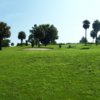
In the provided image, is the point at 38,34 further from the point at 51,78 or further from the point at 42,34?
the point at 51,78

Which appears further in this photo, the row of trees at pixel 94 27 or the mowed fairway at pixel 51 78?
the row of trees at pixel 94 27

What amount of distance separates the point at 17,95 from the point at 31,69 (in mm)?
6948

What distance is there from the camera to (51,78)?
908 inches

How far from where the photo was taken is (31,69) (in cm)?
2638

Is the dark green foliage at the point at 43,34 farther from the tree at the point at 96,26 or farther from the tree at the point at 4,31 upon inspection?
the tree at the point at 4,31

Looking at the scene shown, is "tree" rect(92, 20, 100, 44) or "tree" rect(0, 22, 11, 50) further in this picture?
"tree" rect(92, 20, 100, 44)

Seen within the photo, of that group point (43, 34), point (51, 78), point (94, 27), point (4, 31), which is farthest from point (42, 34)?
point (51, 78)

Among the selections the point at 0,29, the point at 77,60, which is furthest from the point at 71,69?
the point at 0,29

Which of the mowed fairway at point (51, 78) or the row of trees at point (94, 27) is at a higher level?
the row of trees at point (94, 27)

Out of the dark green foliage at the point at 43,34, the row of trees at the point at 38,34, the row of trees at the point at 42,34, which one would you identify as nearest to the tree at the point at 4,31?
the row of trees at the point at 38,34

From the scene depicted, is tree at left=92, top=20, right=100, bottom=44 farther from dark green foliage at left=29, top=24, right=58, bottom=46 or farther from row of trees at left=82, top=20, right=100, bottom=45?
dark green foliage at left=29, top=24, right=58, bottom=46

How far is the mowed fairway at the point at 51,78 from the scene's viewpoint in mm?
19516

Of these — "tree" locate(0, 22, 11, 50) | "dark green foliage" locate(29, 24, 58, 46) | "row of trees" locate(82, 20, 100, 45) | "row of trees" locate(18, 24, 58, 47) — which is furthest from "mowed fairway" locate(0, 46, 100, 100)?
"row of trees" locate(82, 20, 100, 45)

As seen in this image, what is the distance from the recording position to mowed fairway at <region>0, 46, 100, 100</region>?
64.0ft
